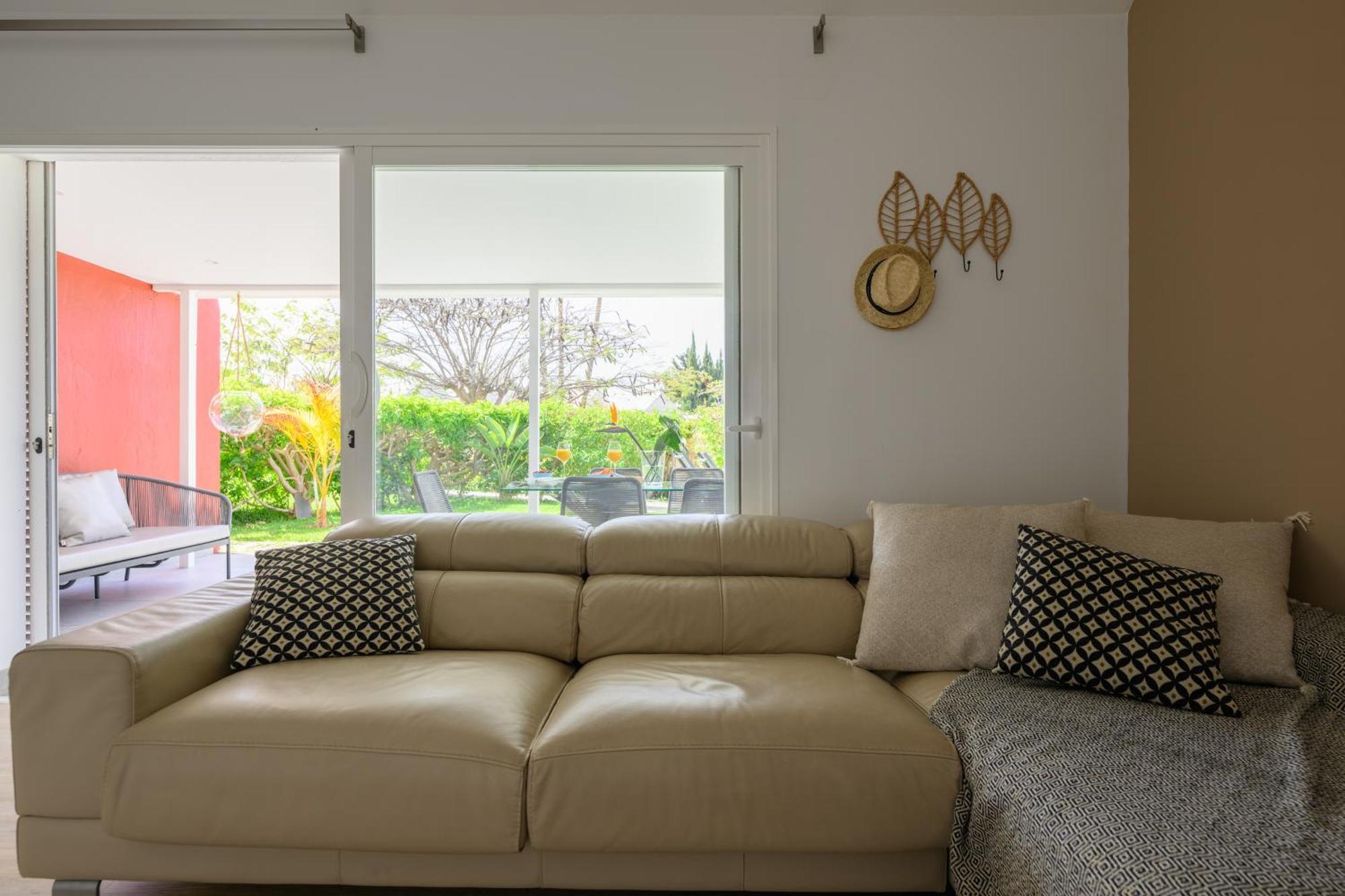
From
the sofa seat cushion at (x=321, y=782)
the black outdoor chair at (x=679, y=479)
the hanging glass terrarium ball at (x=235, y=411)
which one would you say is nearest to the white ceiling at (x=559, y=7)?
the black outdoor chair at (x=679, y=479)

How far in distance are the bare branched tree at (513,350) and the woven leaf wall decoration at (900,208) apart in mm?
951

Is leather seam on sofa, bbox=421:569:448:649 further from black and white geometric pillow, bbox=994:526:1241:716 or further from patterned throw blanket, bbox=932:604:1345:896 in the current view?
black and white geometric pillow, bbox=994:526:1241:716

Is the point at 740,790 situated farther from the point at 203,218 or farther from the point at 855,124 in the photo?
the point at 203,218

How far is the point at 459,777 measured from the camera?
143 cm

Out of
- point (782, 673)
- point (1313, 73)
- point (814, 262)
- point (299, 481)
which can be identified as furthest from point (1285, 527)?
point (299, 481)

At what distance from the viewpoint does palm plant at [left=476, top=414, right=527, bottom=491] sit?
8.84 feet

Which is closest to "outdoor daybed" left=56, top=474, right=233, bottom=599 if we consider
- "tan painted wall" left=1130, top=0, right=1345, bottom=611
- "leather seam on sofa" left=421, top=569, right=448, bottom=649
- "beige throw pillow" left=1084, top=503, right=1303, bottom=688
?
"leather seam on sofa" left=421, top=569, right=448, bottom=649

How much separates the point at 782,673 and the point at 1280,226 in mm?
1746

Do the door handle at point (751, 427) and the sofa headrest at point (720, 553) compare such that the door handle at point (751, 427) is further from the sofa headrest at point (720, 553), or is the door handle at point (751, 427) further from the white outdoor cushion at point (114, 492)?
the white outdoor cushion at point (114, 492)

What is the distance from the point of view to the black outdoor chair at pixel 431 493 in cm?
263

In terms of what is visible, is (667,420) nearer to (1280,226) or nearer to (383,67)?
(383,67)

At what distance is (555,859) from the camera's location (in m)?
1.51

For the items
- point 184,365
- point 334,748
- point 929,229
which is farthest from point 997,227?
point 184,365

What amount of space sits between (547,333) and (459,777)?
167 centimetres
